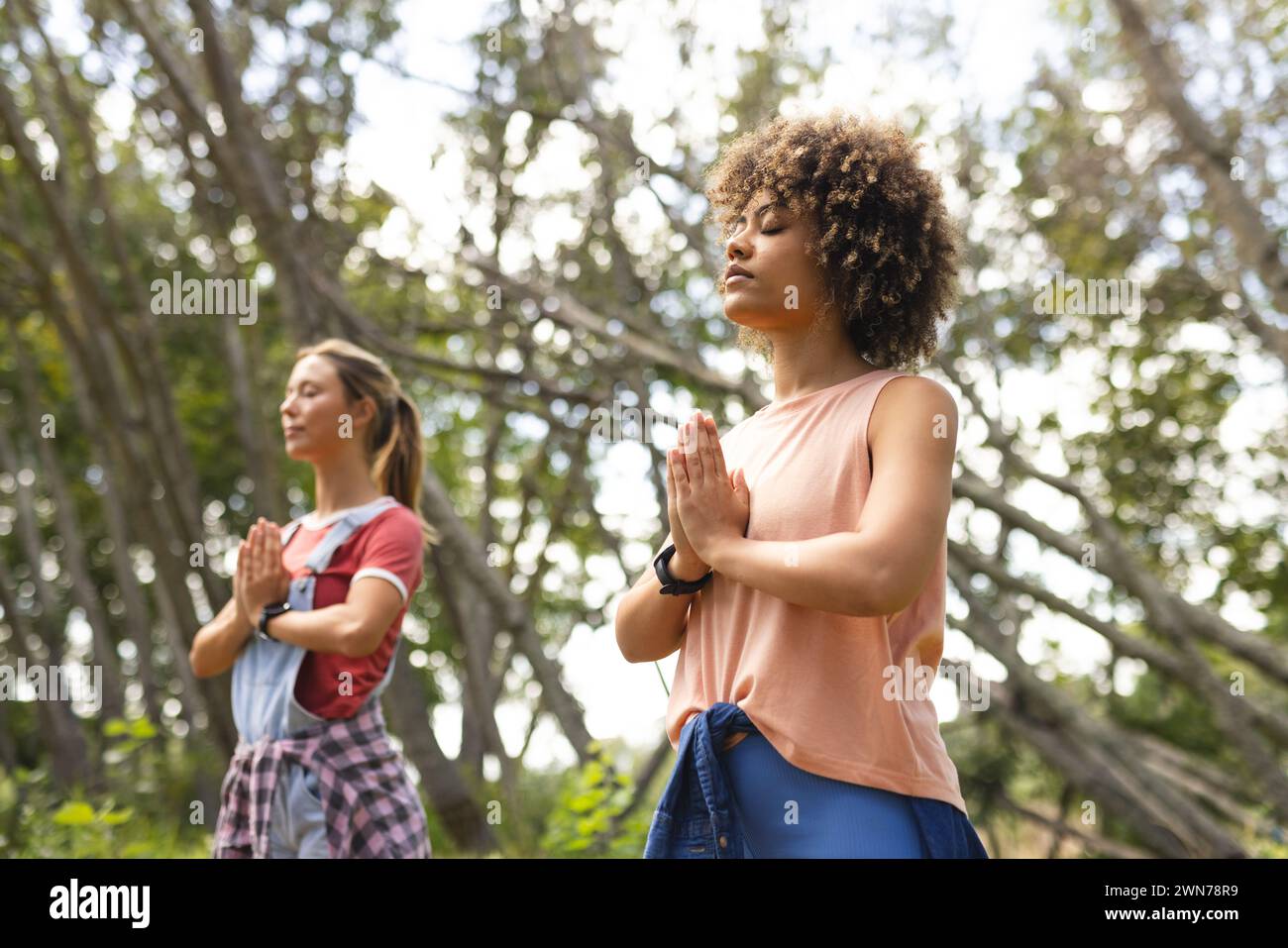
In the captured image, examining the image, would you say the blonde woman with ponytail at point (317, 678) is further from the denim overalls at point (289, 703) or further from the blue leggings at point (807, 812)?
the blue leggings at point (807, 812)

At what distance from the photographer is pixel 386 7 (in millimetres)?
9430

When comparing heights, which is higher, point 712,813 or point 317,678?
point 317,678

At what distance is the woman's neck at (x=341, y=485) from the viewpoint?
3213 mm

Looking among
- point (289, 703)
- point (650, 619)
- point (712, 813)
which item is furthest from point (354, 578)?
point (712, 813)

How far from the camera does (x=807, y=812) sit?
5.68ft

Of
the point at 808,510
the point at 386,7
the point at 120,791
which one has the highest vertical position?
the point at 386,7

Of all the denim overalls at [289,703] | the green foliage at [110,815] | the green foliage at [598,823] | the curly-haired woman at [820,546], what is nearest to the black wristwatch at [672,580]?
the curly-haired woman at [820,546]

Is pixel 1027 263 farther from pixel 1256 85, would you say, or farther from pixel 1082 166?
pixel 1256 85

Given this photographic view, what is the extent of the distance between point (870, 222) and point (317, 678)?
1.66m

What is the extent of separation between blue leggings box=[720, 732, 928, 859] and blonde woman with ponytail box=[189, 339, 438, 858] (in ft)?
4.17

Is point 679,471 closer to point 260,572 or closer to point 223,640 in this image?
point 260,572

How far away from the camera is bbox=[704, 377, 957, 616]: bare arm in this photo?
168 centimetres

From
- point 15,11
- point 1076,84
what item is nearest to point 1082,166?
point 1076,84

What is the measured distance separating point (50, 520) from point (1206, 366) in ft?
48.5
